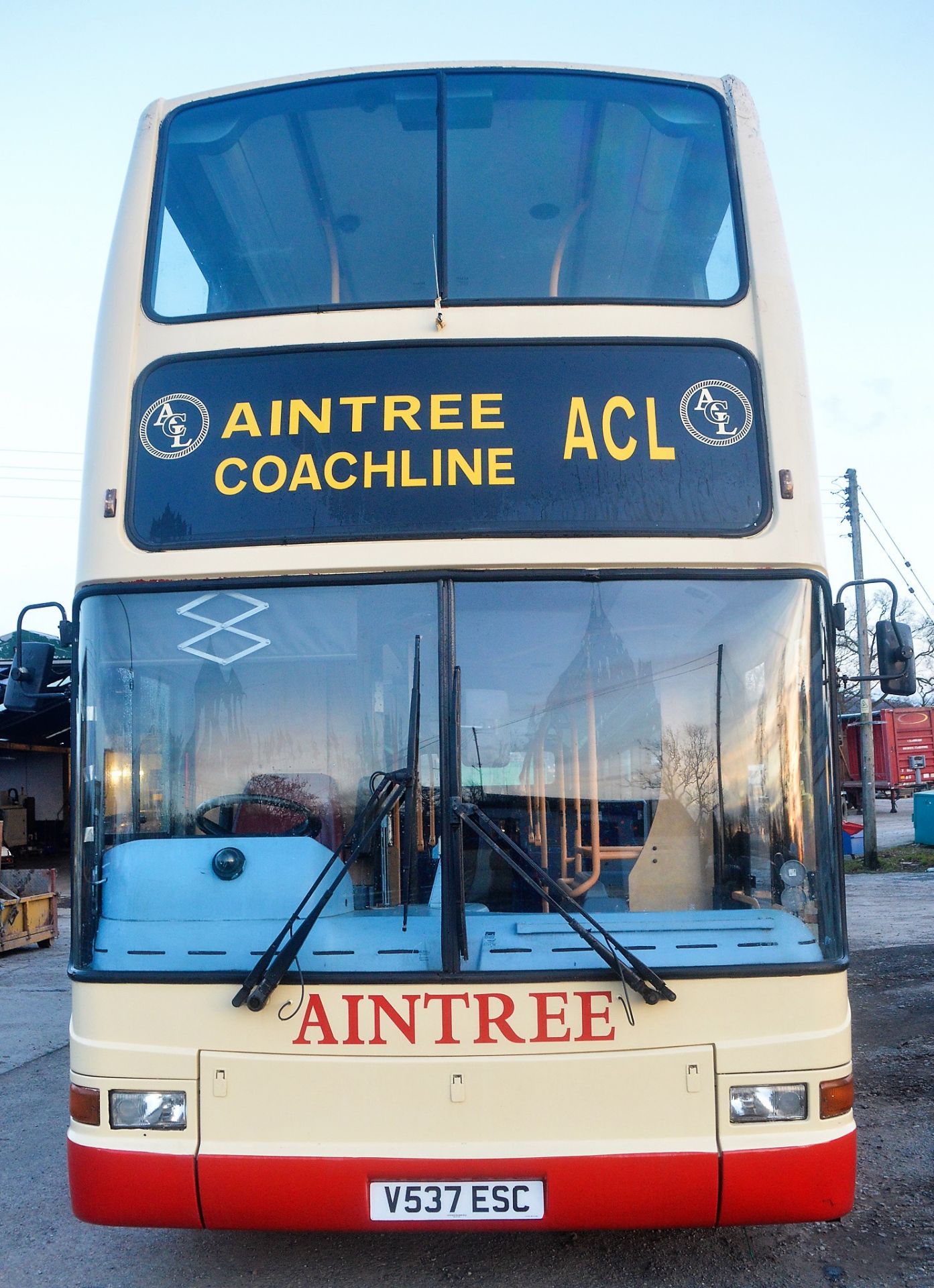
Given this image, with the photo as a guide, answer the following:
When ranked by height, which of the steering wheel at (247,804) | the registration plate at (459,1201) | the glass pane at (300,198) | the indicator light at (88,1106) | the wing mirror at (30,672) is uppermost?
the glass pane at (300,198)

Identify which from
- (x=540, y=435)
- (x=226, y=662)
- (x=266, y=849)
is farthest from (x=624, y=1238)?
(x=540, y=435)

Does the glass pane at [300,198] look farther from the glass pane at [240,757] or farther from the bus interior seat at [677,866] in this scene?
the bus interior seat at [677,866]

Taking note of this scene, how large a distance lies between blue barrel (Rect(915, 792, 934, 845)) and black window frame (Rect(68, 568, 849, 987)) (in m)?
20.7

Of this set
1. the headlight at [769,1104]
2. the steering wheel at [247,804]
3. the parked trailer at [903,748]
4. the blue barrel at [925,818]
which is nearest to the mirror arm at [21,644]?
the steering wheel at [247,804]

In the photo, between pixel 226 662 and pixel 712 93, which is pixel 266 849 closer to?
pixel 226 662

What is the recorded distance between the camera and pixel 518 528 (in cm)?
333

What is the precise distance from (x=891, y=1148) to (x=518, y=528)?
3.62m

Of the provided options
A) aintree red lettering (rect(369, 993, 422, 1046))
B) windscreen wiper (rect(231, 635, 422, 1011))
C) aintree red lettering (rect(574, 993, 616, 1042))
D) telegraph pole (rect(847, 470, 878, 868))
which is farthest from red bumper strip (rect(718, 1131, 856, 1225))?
telegraph pole (rect(847, 470, 878, 868))

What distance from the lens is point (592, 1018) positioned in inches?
120

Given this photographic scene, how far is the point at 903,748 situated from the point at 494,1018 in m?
32.4

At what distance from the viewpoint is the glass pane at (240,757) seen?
3.20 metres

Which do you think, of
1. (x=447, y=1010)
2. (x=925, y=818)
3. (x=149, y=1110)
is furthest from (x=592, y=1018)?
(x=925, y=818)

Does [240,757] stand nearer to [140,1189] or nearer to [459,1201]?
[140,1189]

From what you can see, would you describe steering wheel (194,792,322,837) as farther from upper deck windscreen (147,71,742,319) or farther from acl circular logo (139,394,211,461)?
upper deck windscreen (147,71,742,319)
